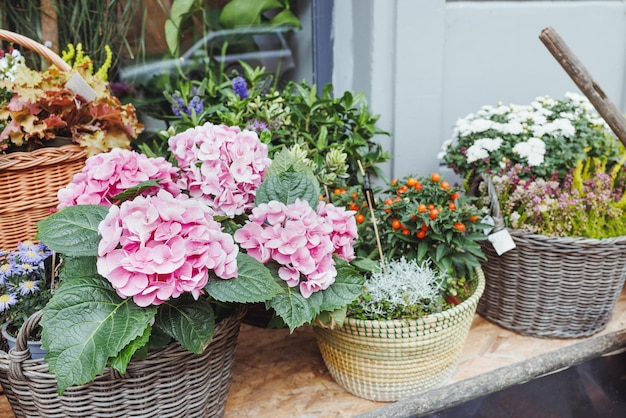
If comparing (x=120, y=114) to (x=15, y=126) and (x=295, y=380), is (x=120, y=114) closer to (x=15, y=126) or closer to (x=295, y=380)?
(x=15, y=126)

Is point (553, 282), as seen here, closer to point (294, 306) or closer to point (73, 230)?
point (294, 306)

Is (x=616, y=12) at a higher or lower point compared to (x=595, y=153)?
higher

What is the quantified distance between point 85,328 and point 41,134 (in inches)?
29.8

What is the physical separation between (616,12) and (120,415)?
2.74m

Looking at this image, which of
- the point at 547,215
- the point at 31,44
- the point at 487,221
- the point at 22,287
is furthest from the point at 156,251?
the point at 547,215

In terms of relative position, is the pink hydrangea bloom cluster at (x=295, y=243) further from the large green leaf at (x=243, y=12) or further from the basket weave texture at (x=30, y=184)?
the large green leaf at (x=243, y=12)

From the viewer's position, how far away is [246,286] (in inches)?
47.0

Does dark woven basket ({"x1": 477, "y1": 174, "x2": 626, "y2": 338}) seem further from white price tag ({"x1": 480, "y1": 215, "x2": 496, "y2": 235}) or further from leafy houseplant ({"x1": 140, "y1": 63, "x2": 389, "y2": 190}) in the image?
leafy houseplant ({"x1": 140, "y1": 63, "x2": 389, "y2": 190})

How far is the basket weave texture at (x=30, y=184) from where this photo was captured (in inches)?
62.1

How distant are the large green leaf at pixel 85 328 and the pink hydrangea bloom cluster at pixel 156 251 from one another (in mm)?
45

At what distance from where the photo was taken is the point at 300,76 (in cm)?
261

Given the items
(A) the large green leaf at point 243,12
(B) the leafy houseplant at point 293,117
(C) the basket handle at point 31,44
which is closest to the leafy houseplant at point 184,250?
(B) the leafy houseplant at point 293,117

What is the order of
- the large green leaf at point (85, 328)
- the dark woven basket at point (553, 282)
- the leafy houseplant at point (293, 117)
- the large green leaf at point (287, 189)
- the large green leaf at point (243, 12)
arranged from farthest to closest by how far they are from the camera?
the large green leaf at point (243, 12), the leafy houseplant at point (293, 117), the dark woven basket at point (553, 282), the large green leaf at point (287, 189), the large green leaf at point (85, 328)

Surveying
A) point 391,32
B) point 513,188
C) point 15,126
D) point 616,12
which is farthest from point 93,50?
point 616,12
